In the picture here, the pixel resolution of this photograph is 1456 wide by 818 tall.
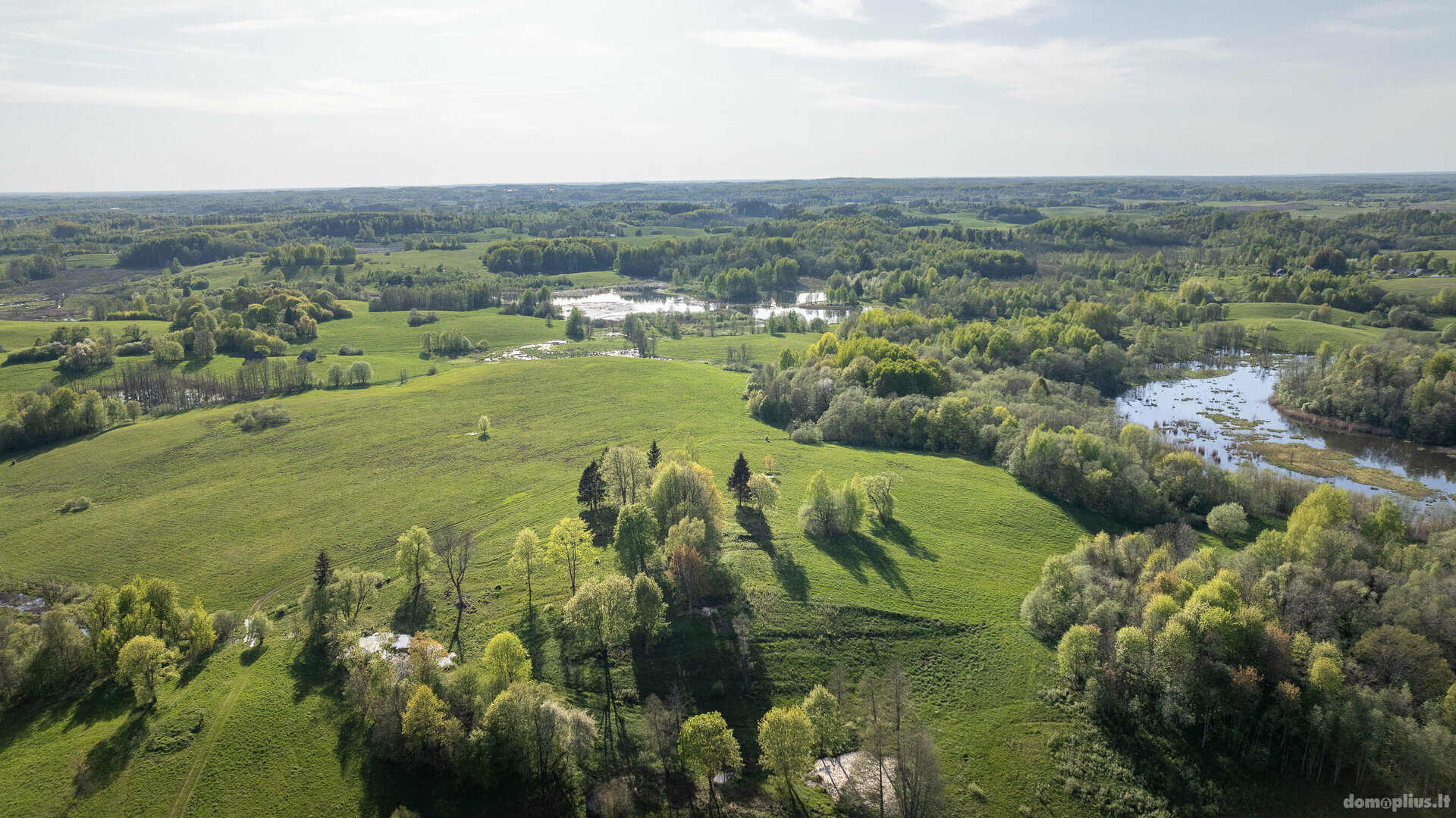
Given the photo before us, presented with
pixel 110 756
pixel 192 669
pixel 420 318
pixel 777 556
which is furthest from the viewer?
pixel 420 318

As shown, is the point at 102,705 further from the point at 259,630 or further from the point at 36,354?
the point at 36,354

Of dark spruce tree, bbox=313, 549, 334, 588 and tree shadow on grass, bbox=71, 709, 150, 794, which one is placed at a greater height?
dark spruce tree, bbox=313, 549, 334, 588

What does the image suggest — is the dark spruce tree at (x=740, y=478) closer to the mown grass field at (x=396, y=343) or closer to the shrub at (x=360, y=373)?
the mown grass field at (x=396, y=343)

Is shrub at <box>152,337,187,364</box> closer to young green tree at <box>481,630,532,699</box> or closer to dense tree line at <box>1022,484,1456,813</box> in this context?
young green tree at <box>481,630,532,699</box>

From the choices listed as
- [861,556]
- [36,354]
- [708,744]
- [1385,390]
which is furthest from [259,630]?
[1385,390]

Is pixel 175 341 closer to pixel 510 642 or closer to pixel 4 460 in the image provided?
pixel 4 460

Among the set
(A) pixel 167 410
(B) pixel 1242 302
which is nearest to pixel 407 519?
(A) pixel 167 410

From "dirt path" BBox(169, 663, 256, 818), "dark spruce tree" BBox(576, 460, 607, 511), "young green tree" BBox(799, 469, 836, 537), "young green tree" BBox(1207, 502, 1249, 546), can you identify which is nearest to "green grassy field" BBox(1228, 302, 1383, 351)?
"young green tree" BBox(1207, 502, 1249, 546)
